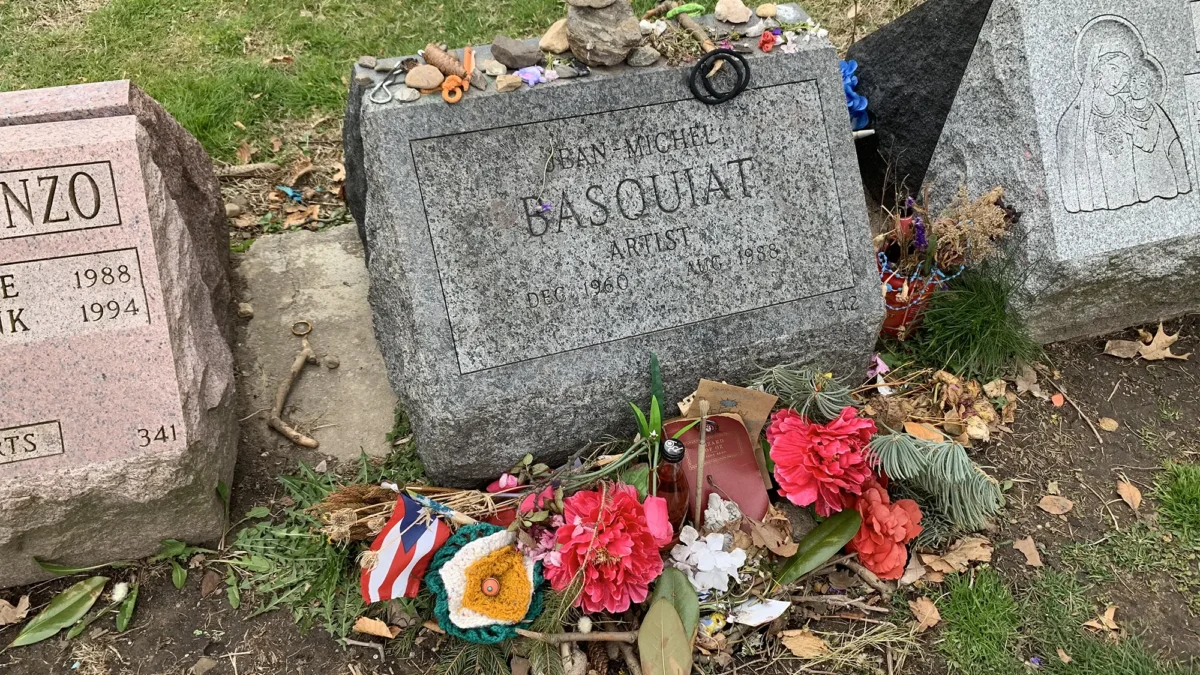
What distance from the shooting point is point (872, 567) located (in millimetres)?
2365

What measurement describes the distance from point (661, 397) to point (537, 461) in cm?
45

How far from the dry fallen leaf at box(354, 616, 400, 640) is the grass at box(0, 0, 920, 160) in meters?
2.60

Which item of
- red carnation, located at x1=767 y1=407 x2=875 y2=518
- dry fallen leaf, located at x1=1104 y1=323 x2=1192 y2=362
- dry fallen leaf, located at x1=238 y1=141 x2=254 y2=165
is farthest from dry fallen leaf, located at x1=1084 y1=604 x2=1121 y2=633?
dry fallen leaf, located at x1=238 y1=141 x2=254 y2=165

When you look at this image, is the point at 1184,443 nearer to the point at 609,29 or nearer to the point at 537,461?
the point at 537,461

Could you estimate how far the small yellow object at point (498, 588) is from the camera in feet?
6.95

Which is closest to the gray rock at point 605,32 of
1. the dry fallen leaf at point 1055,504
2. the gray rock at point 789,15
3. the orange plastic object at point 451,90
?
the orange plastic object at point 451,90

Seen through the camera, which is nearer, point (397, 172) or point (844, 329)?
point (397, 172)

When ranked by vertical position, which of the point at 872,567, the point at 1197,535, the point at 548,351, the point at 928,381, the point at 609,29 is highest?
the point at 609,29

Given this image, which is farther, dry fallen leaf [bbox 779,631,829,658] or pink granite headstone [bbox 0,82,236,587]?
dry fallen leaf [bbox 779,631,829,658]

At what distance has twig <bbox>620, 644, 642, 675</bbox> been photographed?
2.13m

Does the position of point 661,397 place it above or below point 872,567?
above

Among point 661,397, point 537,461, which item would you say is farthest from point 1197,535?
point 537,461

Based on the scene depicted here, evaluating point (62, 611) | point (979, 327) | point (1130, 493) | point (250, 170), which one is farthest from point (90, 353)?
point (1130, 493)

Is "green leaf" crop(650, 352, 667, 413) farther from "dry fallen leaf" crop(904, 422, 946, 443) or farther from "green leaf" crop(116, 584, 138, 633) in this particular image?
"green leaf" crop(116, 584, 138, 633)
